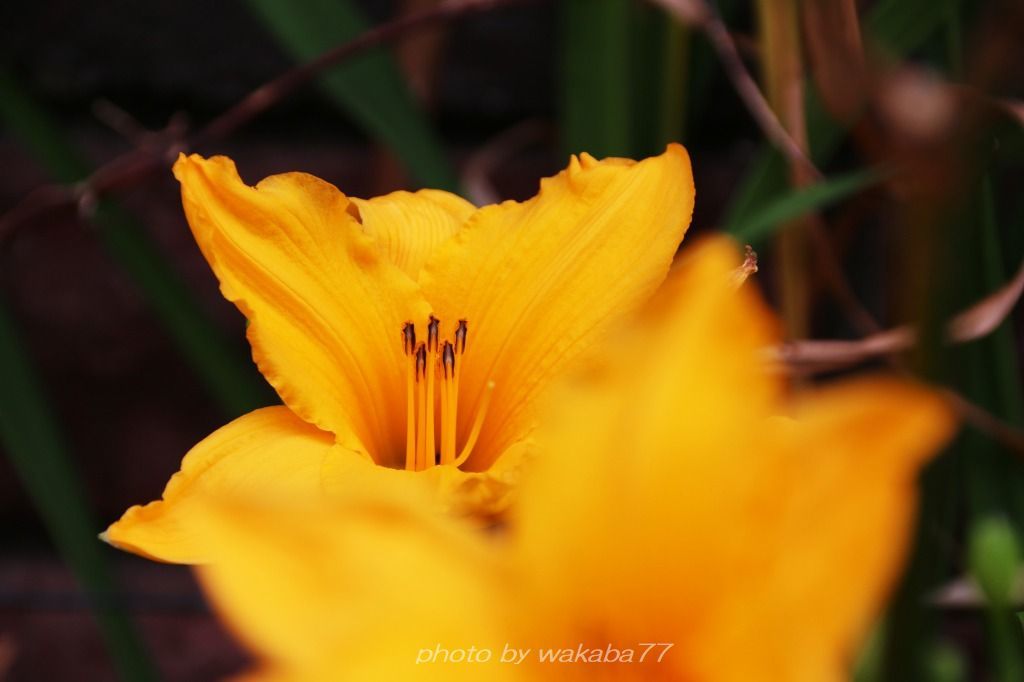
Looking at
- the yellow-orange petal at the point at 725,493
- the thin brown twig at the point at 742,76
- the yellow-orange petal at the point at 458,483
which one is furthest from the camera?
the thin brown twig at the point at 742,76

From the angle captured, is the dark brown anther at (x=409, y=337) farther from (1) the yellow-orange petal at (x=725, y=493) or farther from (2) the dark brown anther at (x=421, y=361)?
(1) the yellow-orange petal at (x=725, y=493)

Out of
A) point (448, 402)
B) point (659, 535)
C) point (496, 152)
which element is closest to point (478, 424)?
point (448, 402)

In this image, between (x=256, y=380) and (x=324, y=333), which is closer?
(x=324, y=333)

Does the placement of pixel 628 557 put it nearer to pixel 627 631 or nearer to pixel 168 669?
pixel 627 631

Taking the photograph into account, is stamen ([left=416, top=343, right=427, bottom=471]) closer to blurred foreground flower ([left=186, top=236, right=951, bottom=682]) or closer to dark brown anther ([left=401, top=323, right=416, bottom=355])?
dark brown anther ([left=401, top=323, right=416, bottom=355])

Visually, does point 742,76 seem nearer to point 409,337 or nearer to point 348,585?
point 409,337

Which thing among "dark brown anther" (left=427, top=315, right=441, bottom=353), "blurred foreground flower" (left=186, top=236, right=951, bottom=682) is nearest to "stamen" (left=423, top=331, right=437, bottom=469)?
"dark brown anther" (left=427, top=315, right=441, bottom=353)

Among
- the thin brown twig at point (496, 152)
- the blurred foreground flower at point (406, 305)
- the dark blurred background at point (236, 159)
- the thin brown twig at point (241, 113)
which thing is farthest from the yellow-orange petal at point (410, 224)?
the thin brown twig at point (496, 152)

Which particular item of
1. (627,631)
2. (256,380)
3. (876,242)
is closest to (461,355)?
(627,631)
